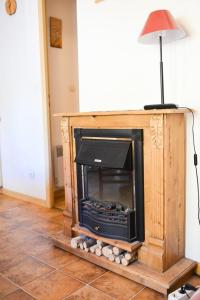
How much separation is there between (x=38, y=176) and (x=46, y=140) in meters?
0.49

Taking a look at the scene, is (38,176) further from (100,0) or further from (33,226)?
(100,0)

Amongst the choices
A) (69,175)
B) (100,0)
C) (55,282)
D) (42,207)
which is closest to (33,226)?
(42,207)

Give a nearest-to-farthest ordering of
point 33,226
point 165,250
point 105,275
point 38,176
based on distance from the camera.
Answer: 1. point 165,250
2. point 105,275
3. point 33,226
4. point 38,176

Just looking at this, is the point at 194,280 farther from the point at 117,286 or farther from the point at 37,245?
the point at 37,245

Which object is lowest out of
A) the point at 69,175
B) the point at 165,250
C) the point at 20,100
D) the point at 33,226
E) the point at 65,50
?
the point at 33,226

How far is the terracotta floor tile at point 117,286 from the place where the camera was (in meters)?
1.81

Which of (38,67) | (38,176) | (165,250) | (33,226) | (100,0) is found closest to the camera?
→ (165,250)

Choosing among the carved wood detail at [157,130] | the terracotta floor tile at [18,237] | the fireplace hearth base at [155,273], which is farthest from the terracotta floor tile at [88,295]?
the carved wood detail at [157,130]

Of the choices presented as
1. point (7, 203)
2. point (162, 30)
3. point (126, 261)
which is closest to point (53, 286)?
point (126, 261)

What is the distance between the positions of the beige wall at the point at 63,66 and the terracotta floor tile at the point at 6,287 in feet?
6.60

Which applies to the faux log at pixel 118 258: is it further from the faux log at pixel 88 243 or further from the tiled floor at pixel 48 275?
the faux log at pixel 88 243

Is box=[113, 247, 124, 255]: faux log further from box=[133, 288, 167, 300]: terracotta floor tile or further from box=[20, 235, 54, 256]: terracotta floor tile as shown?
box=[20, 235, 54, 256]: terracotta floor tile

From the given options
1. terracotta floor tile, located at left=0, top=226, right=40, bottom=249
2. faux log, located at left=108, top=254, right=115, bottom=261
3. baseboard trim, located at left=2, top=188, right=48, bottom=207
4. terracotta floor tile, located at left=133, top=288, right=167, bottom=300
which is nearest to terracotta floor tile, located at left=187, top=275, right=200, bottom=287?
terracotta floor tile, located at left=133, top=288, right=167, bottom=300

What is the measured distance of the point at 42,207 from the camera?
354 centimetres
